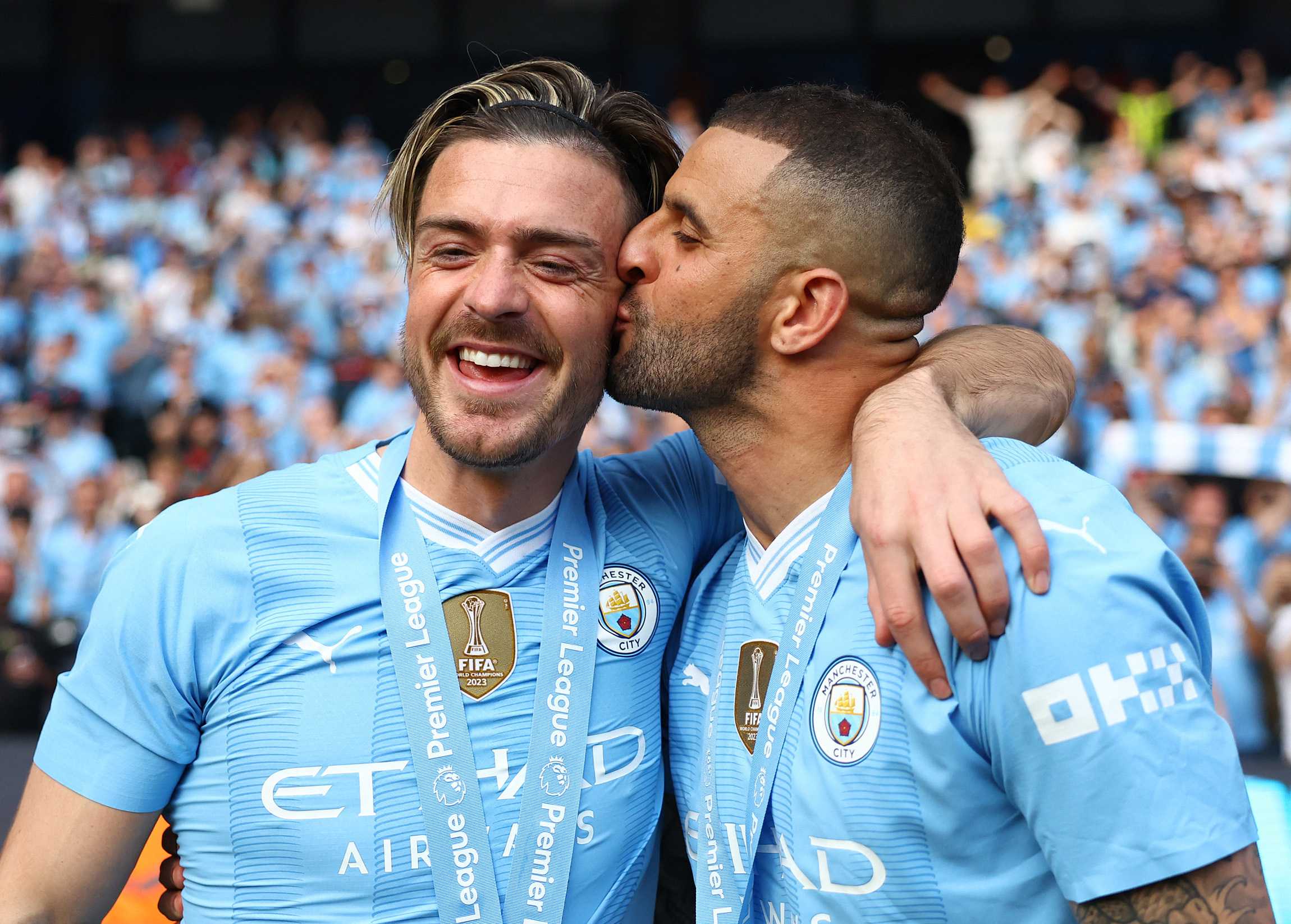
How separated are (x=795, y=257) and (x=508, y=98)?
2.31 feet

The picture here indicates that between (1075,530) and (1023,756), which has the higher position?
(1075,530)

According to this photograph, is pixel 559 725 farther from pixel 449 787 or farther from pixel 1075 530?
pixel 1075 530

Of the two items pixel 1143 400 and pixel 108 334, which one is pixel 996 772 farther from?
pixel 108 334

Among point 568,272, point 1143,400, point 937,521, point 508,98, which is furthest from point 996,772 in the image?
point 1143,400

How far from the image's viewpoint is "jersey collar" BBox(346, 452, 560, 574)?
208 centimetres

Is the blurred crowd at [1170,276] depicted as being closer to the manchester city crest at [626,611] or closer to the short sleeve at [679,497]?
the short sleeve at [679,497]

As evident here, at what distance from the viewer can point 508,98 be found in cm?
234

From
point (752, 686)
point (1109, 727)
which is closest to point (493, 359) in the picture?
point (752, 686)

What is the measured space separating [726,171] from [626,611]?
82 cm

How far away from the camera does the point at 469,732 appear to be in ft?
6.24

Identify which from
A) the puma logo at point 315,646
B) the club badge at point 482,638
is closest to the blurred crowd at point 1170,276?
the club badge at point 482,638

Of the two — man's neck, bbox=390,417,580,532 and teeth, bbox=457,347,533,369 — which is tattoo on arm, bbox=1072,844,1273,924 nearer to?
man's neck, bbox=390,417,580,532

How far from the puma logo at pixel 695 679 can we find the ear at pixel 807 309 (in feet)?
1.92

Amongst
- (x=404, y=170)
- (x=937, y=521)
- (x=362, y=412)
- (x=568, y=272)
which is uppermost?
(x=404, y=170)
